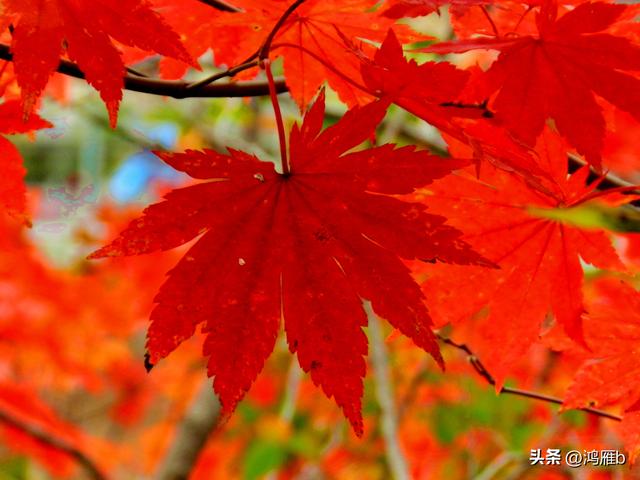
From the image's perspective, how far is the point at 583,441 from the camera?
72.7 inches

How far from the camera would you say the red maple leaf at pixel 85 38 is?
516mm

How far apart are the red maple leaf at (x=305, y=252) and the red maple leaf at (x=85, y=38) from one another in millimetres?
76

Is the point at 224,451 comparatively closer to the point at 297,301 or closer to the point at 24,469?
the point at 24,469

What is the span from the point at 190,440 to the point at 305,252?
1514mm

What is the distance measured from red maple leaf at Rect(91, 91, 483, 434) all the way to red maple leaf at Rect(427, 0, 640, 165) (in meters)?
0.12

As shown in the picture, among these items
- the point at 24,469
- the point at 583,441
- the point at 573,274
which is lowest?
the point at 24,469

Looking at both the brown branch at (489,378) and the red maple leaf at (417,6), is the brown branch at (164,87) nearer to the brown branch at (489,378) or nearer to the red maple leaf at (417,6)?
the red maple leaf at (417,6)

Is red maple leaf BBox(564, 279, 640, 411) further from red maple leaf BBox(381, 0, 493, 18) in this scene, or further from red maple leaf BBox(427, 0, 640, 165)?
red maple leaf BBox(381, 0, 493, 18)

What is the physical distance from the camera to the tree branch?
1.94m

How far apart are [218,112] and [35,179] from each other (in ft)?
27.0

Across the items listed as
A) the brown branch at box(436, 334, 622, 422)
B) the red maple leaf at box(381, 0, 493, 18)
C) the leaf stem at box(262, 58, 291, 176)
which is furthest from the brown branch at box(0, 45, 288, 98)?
the brown branch at box(436, 334, 622, 422)

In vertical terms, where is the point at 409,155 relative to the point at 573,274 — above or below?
above

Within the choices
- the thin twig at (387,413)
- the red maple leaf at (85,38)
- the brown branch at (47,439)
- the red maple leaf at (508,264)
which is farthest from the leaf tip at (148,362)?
the brown branch at (47,439)

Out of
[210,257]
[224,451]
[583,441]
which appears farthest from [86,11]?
[224,451]
